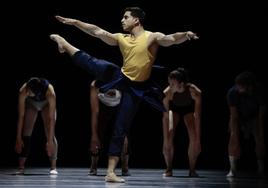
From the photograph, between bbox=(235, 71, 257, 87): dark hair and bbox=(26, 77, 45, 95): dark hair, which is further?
bbox=(26, 77, 45, 95): dark hair

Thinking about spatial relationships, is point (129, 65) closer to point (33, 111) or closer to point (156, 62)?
point (33, 111)

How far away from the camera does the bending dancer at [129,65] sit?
4809mm

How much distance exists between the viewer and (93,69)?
4.75 meters

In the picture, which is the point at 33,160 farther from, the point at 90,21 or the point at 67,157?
the point at 90,21

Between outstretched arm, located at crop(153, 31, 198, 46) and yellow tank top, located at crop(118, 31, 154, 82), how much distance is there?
11cm

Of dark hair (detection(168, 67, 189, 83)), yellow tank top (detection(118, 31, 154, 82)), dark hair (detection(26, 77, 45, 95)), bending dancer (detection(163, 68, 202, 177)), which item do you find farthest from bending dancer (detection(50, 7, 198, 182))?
dark hair (detection(26, 77, 45, 95))

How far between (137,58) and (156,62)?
11.0 ft

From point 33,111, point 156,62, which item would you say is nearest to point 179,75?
point 33,111

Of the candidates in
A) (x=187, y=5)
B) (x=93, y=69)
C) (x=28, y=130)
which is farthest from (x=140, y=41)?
(x=187, y=5)

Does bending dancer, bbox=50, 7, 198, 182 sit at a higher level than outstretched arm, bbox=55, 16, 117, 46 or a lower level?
lower

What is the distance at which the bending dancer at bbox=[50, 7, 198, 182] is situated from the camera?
15.8 ft

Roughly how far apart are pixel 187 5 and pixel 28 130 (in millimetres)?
2687

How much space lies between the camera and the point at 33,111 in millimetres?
6355

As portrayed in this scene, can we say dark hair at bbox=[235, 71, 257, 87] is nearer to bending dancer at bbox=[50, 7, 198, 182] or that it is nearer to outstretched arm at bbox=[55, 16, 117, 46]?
bending dancer at bbox=[50, 7, 198, 182]
